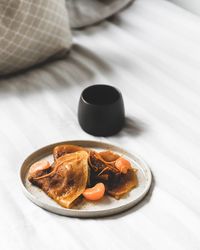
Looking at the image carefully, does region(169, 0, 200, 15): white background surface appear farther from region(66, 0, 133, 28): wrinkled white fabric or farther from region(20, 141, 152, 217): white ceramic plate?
region(20, 141, 152, 217): white ceramic plate

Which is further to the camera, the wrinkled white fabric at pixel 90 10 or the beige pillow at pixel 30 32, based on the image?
the wrinkled white fabric at pixel 90 10

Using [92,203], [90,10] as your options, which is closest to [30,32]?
[90,10]

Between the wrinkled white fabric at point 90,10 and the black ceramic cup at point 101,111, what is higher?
the black ceramic cup at point 101,111

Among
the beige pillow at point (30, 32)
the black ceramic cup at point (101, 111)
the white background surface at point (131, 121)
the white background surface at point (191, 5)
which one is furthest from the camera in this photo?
the white background surface at point (191, 5)

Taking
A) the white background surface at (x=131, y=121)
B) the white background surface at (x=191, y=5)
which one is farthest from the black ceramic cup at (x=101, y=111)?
the white background surface at (x=191, y=5)

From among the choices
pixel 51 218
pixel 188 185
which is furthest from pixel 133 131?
pixel 51 218

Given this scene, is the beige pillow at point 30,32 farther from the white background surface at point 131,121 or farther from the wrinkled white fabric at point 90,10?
the wrinkled white fabric at point 90,10

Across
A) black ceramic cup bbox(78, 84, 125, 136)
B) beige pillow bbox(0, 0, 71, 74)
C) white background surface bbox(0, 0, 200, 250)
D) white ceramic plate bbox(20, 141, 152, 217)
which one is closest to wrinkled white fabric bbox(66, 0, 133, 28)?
white background surface bbox(0, 0, 200, 250)

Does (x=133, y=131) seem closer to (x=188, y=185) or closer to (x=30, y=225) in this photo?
(x=188, y=185)
